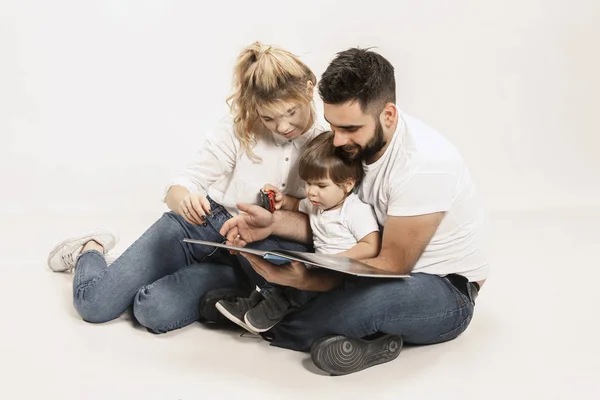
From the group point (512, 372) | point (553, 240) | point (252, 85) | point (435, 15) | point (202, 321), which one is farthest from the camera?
point (435, 15)

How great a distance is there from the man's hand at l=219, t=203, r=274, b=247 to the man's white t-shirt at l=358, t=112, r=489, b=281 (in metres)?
0.36

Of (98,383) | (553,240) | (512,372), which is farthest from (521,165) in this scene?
(98,383)

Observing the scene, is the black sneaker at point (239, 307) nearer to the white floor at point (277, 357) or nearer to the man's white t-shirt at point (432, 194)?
the white floor at point (277, 357)

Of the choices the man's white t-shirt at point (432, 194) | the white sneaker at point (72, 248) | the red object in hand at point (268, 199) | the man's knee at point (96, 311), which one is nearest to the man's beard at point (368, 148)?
the man's white t-shirt at point (432, 194)

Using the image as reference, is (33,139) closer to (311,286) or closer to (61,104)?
(61,104)

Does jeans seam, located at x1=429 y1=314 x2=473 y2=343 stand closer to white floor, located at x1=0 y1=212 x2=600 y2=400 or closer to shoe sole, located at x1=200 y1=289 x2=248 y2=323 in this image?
white floor, located at x1=0 y1=212 x2=600 y2=400

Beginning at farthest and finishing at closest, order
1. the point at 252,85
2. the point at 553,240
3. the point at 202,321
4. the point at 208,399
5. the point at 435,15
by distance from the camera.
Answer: the point at 435,15
the point at 553,240
the point at 202,321
the point at 252,85
the point at 208,399

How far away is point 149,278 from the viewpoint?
3.49 m

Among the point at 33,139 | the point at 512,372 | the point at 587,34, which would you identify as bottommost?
the point at 33,139

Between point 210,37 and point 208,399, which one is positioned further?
point 210,37

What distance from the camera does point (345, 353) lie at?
294cm

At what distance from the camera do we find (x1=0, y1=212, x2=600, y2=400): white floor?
2854 millimetres

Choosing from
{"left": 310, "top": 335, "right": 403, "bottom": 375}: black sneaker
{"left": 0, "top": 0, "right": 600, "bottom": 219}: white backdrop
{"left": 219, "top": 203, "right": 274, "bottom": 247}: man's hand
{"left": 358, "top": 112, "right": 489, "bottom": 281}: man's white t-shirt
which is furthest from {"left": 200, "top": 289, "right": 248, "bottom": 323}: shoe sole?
{"left": 0, "top": 0, "right": 600, "bottom": 219}: white backdrop

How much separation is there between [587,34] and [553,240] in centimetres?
146
